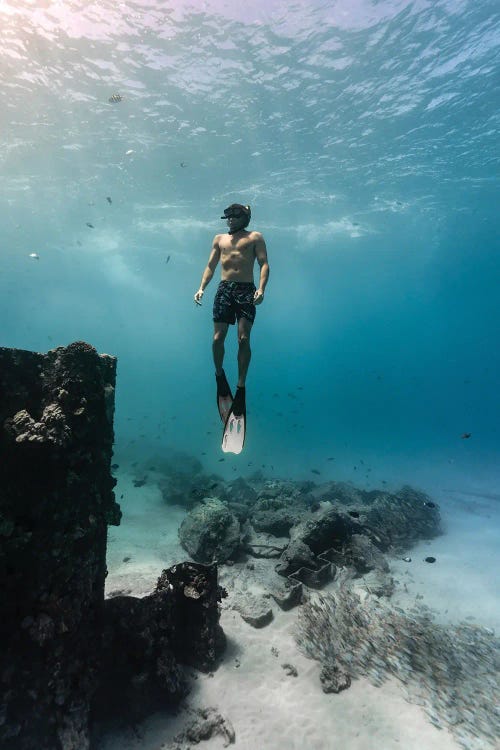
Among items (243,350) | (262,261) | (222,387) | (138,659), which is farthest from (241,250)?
(138,659)

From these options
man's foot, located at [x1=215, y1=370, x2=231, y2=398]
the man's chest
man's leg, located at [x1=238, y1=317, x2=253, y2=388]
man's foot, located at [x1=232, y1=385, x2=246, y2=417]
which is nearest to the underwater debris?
man's foot, located at [x1=232, y1=385, x2=246, y2=417]

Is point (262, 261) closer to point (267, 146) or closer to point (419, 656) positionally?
point (419, 656)

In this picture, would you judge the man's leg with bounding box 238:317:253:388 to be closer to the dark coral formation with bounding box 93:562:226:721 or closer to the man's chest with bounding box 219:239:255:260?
the man's chest with bounding box 219:239:255:260

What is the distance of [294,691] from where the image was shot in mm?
5414

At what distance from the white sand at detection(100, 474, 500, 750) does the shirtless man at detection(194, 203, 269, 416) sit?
401 centimetres

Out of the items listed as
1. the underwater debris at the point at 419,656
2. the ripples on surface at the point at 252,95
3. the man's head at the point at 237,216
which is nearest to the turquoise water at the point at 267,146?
the ripples on surface at the point at 252,95

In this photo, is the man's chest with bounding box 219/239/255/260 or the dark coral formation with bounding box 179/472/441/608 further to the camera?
the dark coral formation with bounding box 179/472/441/608

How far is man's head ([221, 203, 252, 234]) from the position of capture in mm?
6652

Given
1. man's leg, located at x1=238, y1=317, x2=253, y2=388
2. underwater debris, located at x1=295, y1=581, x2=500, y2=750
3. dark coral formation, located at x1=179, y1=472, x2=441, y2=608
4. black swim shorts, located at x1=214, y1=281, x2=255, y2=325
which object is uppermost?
black swim shorts, located at x1=214, y1=281, x2=255, y2=325

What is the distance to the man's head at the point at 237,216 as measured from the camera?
21.8 feet

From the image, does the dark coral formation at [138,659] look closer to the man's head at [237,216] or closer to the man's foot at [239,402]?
the man's foot at [239,402]

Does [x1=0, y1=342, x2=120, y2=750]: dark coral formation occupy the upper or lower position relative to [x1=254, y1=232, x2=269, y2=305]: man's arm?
lower

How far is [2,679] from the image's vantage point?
3469 millimetres

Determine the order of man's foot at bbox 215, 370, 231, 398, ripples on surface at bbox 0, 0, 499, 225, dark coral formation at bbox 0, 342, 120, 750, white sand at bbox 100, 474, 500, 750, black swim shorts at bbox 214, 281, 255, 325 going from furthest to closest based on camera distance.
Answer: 1. ripples on surface at bbox 0, 0, 499, 225
2. man's foot at bbox 215, 370, 231, 398
3. black swim shorts at bbox 214, 281, 255, 325
4. white sand at bbox 100, 474, 500, 750
5. dark coral formation at bbox 0, 342, 120, 750
